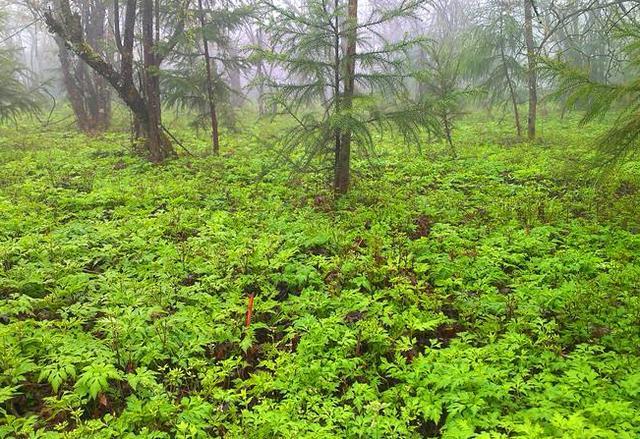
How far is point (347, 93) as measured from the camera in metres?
8.41

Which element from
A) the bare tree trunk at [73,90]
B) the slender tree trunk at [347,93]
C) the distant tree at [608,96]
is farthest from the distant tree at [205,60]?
the distant tree at [608,96]

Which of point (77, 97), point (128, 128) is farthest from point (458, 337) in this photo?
point (77, 97)

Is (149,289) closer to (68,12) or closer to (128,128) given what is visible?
(68,12)

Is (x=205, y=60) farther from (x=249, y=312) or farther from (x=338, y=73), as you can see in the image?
(x=249, y=312)

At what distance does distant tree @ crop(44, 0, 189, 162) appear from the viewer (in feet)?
35.2

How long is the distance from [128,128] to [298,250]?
1370 centimetres

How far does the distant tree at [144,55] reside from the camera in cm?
1073

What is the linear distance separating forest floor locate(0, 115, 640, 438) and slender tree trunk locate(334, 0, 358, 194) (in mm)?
550

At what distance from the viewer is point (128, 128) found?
1733 cm

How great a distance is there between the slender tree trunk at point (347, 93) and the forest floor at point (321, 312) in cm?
55

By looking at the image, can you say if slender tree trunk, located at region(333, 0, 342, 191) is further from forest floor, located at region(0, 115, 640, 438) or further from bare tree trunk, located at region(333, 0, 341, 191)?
forest floor, located at region(0, 115, 640, 438)

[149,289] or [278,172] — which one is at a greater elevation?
[278,172]

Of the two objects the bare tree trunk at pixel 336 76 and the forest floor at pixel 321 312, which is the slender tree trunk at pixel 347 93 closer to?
the bare tree trunk at pixel 336 76

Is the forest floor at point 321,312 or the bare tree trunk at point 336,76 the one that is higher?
the bare tree trunk at point 336,76
